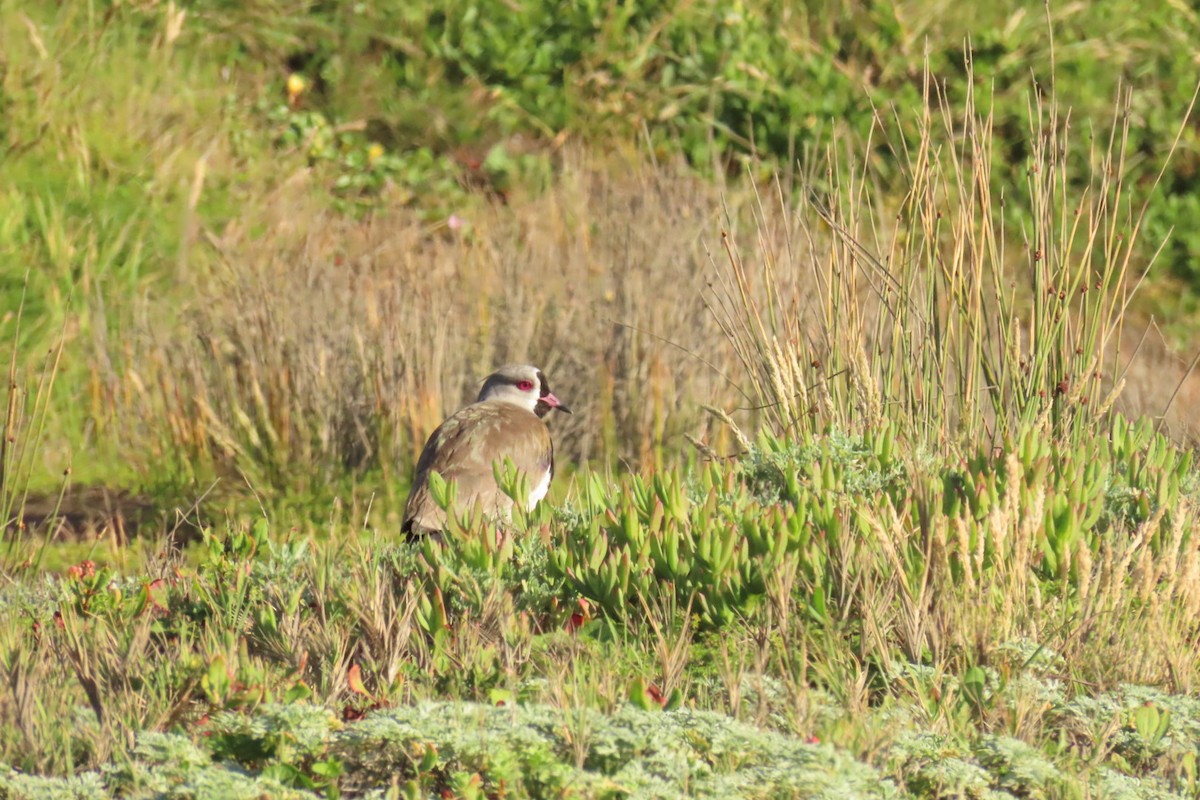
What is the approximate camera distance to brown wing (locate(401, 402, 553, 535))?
6281 mm

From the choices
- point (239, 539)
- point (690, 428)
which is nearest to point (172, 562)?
point (239, 539)

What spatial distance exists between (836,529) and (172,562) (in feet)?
7.29

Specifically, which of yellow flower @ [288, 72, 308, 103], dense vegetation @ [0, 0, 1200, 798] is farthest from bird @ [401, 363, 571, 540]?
yellow flower @ [288, 72, 308, 103]

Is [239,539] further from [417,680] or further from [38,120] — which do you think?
[38,120]

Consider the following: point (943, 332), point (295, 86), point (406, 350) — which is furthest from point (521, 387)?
point (295, 86)

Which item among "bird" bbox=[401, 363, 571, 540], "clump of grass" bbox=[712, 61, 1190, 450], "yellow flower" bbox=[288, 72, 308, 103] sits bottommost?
"bird" bbox=[401, 363, 571, 540]

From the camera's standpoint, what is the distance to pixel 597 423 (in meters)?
8.72

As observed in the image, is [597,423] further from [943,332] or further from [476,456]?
[943,332]

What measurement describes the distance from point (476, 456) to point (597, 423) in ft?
7.12

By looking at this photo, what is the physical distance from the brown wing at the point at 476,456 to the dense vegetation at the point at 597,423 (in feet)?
1.24

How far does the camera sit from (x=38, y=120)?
33.9 ft

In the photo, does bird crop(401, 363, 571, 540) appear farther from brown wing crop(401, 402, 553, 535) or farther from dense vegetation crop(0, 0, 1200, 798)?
dense vegetation crop(0, 0, 1200, 798)

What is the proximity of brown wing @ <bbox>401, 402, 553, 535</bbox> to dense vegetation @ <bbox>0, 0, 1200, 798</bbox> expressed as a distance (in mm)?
377


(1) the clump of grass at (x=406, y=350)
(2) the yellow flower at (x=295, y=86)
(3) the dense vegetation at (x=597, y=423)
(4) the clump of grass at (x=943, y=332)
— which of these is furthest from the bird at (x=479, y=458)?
(2) the yellow flower at (x=295, y=86)
